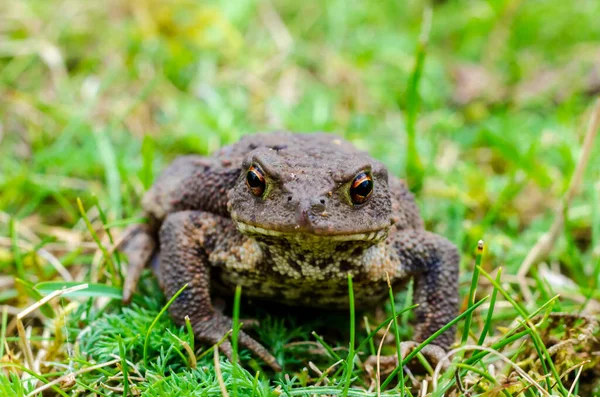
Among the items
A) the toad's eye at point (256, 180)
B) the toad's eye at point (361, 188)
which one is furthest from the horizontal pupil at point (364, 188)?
the toad's eye at point (256, 180)

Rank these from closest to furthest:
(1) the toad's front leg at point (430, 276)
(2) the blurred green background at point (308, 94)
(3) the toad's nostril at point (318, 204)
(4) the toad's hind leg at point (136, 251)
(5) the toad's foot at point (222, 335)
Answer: (3) the toad's nostril at point (318, 204) < (5) the toad's foot at point (222, 335) < (1) the toad's front leg at point (430, 276) < (4) the toad's hind leg at point (136, 251) < (2) the blurred green background at point (308, 94)

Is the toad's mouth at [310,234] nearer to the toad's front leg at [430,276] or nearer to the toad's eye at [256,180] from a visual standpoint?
the toad's eye at [256,180]

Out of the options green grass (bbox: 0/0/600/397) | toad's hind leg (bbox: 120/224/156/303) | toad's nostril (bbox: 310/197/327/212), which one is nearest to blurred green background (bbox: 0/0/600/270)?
green grass (bbox: 0/0/600/397)

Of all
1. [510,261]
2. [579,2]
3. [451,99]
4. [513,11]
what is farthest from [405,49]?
[510,261]

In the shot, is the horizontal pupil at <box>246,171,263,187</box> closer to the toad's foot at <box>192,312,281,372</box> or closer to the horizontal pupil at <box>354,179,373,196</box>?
the horizontal pupil at <box>354,179,373,196</box>

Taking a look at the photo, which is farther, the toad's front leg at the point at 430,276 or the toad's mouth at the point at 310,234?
the toad's front leg at the point at 430,276

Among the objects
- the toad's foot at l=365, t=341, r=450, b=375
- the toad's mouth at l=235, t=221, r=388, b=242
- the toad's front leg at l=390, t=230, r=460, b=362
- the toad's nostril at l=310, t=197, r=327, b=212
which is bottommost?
the toad's foot at l=365, t=341, r=450, b=375

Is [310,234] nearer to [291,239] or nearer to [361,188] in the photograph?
[291,239]

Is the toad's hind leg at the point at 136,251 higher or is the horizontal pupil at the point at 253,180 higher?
the horizontal pupil at the point at 253,180

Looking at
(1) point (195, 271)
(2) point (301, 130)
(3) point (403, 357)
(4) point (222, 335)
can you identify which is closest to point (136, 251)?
(1) point (195, 271)
